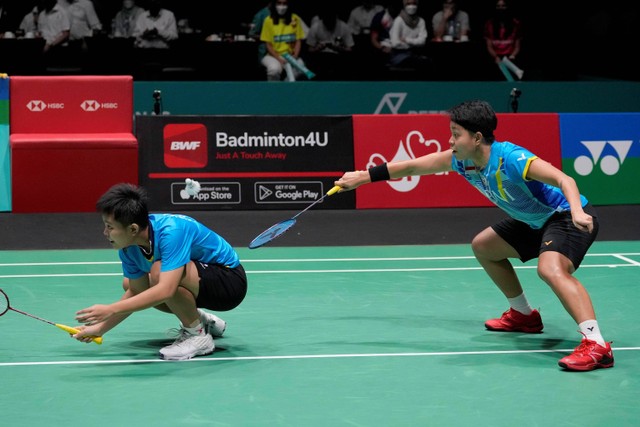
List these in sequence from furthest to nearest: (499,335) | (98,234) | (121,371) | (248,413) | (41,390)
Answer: (98,234) < (499,335) < (121,371) < (41,390) < (248,413)

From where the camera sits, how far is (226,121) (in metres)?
10.6

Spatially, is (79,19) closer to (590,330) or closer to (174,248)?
(174,248)

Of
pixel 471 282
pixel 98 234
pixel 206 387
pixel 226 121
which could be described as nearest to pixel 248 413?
pixel 206 387

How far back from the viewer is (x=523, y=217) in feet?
18.5

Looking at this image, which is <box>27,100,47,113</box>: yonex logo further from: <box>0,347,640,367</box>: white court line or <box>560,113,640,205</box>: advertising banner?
<box>0,347,640,367</box>: white court line

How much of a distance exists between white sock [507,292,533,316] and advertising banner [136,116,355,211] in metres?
4.81

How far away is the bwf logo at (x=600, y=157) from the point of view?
35.8ft

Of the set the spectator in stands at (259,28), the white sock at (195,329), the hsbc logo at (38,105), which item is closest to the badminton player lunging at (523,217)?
the white sock at (195,329)

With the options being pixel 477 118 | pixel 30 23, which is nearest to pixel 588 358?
pixel 477 118

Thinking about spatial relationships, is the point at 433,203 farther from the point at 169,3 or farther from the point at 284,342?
the point at 169,3

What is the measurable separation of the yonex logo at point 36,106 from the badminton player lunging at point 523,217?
18.5ft

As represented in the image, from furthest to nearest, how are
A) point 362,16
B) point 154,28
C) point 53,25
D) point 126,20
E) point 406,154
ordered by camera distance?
point 362,16 < point 126,20 < point 154,28 < point 53,25 < point 406,154

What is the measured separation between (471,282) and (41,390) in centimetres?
353

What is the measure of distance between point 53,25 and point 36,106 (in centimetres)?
361
